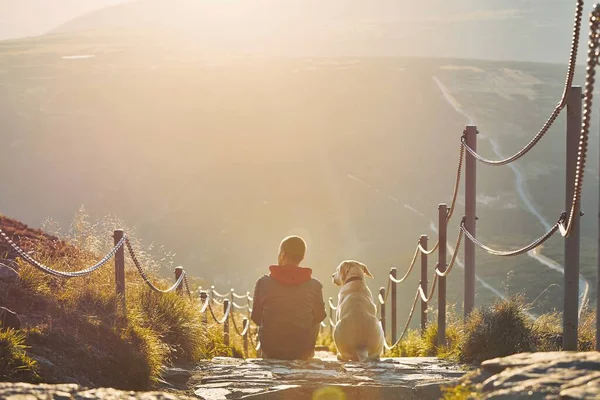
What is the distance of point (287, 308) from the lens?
7.96 meters

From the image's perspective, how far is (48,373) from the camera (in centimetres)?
505

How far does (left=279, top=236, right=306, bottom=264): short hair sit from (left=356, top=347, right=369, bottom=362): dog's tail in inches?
46.9

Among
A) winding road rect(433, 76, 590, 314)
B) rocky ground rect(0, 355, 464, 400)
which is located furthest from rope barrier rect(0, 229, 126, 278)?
winding road rect(433, 76, 590, 314)

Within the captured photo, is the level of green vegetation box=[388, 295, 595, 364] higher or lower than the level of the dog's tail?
higher

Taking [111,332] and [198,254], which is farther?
[198,254]

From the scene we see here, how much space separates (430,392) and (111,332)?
224 centimetres

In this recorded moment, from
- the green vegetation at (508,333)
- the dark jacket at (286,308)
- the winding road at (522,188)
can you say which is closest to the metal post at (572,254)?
the green vegetation at (508,333)

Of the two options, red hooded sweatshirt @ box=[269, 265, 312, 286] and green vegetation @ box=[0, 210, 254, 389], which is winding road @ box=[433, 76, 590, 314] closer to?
red hooded sweatshirt @ box=[269, 265, 312, 286]

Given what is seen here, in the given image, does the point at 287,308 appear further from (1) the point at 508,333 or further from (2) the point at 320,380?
(1) the point at 508,333

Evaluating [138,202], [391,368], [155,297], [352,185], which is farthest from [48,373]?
[352,185]

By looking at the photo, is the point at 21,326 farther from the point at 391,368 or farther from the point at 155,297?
the point at 391,368

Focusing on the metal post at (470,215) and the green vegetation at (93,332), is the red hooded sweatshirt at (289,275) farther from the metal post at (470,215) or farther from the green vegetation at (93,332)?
the metal post at (470,215)

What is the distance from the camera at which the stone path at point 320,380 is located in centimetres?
566

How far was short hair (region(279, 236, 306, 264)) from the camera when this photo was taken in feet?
26.3
